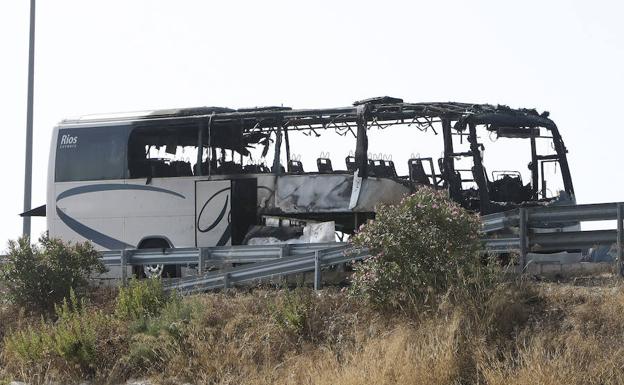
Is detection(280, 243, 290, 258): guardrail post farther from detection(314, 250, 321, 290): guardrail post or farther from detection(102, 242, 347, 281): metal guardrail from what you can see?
detection(314, 250, 321, 290): guardrail post

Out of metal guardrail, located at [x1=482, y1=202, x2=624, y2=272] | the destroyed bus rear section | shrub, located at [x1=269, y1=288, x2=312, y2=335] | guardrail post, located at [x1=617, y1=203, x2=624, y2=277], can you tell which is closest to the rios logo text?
the destroyed bus rear section

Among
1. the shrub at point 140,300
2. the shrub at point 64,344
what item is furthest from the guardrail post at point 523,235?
the shrub at point 64,344

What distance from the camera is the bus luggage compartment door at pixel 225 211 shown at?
21.2m

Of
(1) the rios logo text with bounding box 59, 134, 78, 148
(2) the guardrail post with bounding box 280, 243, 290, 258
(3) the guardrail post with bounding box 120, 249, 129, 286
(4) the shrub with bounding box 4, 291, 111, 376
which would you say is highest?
(1) the rios logo text with bounding box 59, 134, 78, 148

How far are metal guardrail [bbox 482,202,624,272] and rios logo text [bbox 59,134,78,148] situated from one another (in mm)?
11429

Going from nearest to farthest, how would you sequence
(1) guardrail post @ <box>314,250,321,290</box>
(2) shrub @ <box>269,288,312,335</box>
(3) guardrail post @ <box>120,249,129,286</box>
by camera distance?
(2) shrub @ <box>269,288,312,335</box>, (1) guardrail post @ <box>314,250,321,290</box>, (3) guardrail post @ <box>120,249,129,286</box>

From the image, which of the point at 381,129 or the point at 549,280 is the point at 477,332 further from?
the point at 381,129

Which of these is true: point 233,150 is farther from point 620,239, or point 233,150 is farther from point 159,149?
point 620,239

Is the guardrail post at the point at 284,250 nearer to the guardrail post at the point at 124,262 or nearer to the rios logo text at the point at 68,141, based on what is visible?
the guardrail post at the point at 124,262

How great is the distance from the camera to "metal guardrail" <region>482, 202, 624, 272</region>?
14.3 meters

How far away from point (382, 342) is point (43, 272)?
7.50 metres

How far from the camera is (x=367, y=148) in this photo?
784 inches

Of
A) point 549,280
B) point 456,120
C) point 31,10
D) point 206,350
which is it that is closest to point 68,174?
point 31,10

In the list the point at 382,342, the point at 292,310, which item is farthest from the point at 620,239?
the point at 292,310
